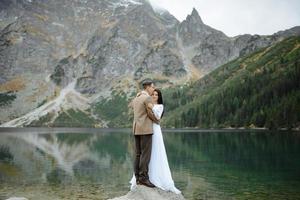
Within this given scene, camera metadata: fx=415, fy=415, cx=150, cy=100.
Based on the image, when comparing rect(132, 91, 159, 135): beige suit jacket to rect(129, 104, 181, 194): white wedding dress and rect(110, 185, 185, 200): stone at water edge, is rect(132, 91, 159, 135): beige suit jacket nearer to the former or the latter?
rect(129, 104, 181, 194): white wedding dress

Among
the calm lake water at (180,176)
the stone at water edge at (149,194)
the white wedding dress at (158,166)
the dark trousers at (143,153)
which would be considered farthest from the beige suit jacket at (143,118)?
the calm lake water at (180,176)

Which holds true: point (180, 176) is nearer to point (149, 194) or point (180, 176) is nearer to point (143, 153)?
point (149, 194)

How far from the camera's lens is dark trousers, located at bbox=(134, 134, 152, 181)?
66.0 ft

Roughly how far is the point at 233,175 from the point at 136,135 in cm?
3559

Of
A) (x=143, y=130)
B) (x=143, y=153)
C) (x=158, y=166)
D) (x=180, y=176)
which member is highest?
(x=143, y=130)

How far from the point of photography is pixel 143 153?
20250 millimetres

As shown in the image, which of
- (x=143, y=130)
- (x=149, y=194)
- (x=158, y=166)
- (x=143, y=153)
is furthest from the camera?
(x=158, y=166)

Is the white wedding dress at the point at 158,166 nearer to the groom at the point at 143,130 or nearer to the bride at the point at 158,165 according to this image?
the bride at the point at 158,165

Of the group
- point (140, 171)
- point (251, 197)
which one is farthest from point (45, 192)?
point (140, 171)

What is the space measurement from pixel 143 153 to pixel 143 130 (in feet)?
3.97

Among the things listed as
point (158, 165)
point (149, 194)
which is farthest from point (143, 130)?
point (149, 194)

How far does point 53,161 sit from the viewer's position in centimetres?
7700

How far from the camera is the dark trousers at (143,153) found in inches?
792

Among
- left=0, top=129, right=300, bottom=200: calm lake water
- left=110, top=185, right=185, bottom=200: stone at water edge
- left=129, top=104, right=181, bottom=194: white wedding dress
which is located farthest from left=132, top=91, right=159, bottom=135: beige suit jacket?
left=0, top=129, right=300, bottom=200: calm lake water
